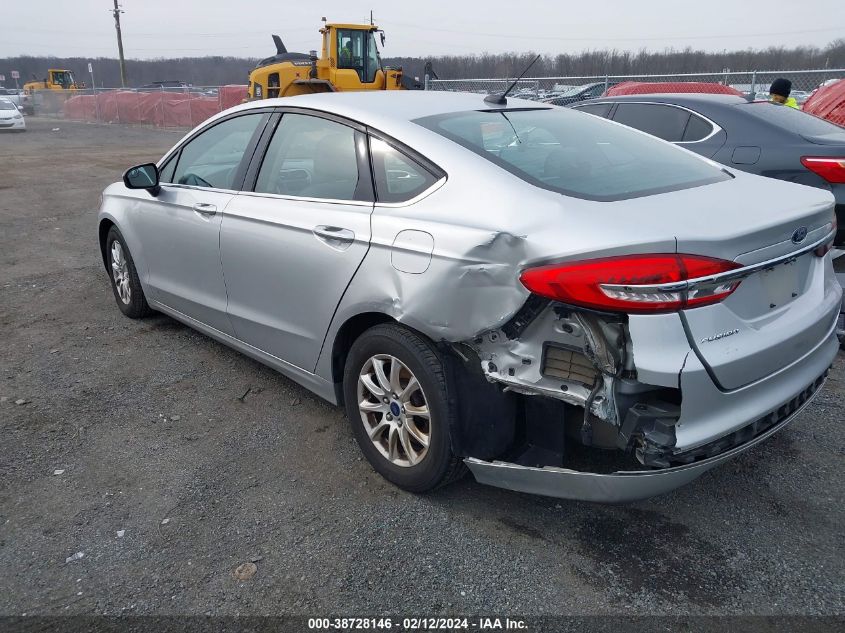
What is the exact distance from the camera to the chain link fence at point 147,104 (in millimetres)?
29719

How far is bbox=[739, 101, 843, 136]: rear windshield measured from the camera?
19.5ft

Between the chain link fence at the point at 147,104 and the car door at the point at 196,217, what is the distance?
23.4 m

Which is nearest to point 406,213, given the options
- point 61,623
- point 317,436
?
point 317,436

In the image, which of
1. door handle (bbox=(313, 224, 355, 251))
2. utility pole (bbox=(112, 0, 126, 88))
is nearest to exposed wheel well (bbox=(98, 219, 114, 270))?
door handle (bbox=(313, 224, 355, 251))

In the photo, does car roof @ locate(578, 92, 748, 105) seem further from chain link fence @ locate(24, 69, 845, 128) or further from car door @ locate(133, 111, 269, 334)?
chain link fence @ locate(24, 69, 845, 128)

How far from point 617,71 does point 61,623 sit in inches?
1413

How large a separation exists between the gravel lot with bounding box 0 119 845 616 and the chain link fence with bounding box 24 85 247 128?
24.7 meters

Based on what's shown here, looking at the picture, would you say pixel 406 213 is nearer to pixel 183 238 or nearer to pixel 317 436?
pixel 317 436

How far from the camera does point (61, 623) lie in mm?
2332

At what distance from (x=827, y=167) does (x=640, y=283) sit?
4.34 meters

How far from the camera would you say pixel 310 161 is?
3.44 metres

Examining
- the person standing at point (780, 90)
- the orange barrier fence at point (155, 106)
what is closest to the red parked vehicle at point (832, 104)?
the person standing at point (780, 90)

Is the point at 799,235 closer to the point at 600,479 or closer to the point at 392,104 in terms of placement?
the point at 600,479

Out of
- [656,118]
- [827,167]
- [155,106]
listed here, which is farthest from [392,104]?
[155,106]
